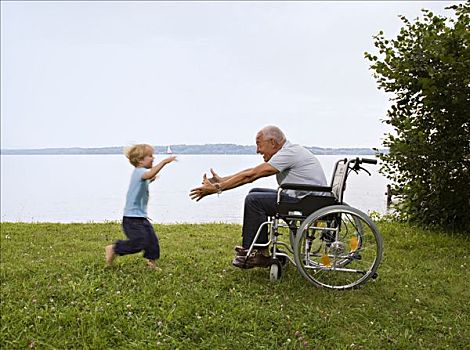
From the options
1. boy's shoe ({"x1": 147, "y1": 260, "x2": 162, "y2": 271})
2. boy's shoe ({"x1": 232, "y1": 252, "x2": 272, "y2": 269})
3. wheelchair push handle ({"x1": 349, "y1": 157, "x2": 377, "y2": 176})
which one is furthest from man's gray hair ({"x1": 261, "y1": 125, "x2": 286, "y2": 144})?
boy's shoe ({"x1": 147, "y1": 260, "x2": 162, "y2": 271})

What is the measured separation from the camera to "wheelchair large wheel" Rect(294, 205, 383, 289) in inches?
165

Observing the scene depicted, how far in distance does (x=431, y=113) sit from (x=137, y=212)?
375 centimetres

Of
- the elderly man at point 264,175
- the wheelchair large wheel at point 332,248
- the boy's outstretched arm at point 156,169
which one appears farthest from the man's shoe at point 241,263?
the boy's outstretched arm at point 156,169

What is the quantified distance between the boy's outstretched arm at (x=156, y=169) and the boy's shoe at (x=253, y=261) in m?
0.97

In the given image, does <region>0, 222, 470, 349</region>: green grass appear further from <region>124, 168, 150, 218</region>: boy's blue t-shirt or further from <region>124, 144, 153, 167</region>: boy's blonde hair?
<region>124, 144, 153, 167</region>: boy's blonde hair

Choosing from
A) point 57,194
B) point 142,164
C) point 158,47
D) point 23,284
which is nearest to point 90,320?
point 23,284

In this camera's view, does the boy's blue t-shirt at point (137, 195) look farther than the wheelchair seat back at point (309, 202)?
Yes

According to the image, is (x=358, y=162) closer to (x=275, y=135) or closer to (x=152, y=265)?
(x=275, y=135)

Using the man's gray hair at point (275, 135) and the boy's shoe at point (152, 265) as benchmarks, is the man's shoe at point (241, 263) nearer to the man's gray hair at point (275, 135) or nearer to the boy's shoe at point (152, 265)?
the boy's shoe at point (152, 265)

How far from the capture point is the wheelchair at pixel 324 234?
4.22 metres

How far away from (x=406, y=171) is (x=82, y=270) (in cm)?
414

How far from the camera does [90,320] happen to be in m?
3.45

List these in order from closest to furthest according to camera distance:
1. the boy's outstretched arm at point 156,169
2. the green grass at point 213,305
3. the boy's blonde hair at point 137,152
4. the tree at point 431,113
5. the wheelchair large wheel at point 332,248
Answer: the green grass at point 213,305, the wheelchair large wheel at point 332,248, the boy's outstretched arm at point 156,169, the boy's blonde hair at point 137,152, the tree at point 431,113

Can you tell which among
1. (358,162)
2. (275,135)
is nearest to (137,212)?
(275,135)
